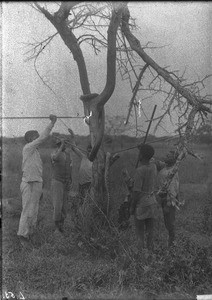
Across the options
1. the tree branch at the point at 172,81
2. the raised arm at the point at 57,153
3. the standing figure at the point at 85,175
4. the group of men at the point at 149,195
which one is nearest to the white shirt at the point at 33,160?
the raised arm at the point at 57,153

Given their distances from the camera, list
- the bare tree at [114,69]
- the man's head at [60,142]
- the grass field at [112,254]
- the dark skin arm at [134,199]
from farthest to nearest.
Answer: the dark skin arm at [134,199]
the man's head at [60,142]
the bare tree at [114,69]
the grass field at [112,254]

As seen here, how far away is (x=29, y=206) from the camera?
16.3 ft

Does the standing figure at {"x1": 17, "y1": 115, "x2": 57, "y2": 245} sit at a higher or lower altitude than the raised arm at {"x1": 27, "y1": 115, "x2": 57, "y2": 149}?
lower

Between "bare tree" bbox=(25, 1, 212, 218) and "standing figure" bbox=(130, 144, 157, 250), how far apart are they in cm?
29

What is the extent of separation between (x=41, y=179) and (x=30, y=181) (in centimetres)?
12

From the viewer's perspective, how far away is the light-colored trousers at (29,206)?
4887mm

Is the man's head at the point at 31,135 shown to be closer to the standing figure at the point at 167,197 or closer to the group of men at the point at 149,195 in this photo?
the group of men at the point at 149,195

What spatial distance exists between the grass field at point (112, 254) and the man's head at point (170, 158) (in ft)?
0.19

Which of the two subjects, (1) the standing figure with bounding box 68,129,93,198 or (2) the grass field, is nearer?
(2) the grass field

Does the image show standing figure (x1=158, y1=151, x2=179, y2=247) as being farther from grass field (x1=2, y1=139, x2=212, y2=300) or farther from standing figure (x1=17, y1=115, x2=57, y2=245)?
standing figure (x1=17, y1=115, x2=57, y2=245)

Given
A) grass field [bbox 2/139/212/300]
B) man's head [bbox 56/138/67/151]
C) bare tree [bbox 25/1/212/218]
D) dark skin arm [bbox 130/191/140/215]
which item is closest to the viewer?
grass field [bbox 2/139/212/300]

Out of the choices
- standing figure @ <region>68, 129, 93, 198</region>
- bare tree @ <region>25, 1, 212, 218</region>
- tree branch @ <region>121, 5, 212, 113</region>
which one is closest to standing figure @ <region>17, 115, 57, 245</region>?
standing figure @ <region>68, 129, 93, 198</region>

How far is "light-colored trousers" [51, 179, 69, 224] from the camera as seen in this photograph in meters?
5.02

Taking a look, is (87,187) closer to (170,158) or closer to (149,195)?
(149,195)
